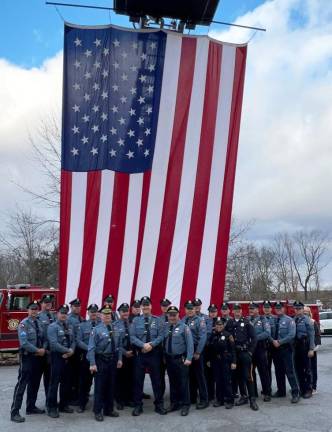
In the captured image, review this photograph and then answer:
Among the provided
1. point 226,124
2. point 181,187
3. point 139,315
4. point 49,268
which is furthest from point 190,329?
point 49,268

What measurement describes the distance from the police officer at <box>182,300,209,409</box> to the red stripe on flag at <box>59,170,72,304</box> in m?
2.47

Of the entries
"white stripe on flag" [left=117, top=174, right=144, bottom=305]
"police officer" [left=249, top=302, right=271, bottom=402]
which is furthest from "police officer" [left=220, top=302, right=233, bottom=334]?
"white stripe on flag" [left=117, top=174, right=144, bottom=305]

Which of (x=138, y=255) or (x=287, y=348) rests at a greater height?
(x=138, y=255)

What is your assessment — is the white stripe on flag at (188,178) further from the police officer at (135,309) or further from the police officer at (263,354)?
the police officer at (263,354)

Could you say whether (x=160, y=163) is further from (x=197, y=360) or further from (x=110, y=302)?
(x=197, y=360)

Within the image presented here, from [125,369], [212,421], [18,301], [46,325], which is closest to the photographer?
[212,421]

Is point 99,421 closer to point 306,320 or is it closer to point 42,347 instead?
point 42,347

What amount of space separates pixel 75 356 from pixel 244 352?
→ 291 centimetres

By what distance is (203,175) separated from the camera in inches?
386

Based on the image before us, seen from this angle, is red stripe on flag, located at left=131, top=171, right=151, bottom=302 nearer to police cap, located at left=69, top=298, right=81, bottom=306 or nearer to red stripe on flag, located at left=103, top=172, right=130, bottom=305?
red stripe on flag, located at left=103, top=172, right=130, bottom=305

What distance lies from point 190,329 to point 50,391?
2.48 m

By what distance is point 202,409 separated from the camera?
764cm

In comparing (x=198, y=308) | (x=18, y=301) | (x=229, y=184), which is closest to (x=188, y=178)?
(x=229, y=184)

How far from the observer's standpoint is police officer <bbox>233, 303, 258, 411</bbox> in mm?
7875
